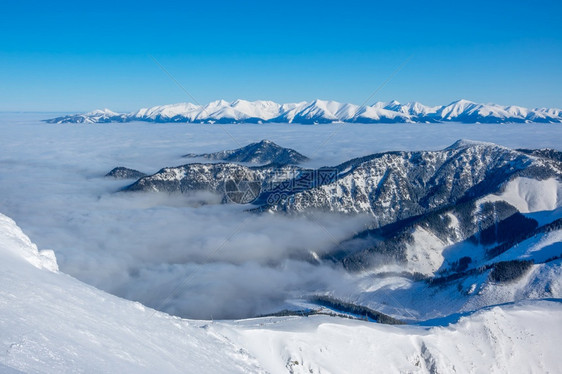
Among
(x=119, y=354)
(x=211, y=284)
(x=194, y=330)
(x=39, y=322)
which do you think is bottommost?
(x=211, y=284)

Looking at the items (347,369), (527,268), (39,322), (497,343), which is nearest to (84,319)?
(39,322)

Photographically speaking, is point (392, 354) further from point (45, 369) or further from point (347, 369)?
point (45, 369)

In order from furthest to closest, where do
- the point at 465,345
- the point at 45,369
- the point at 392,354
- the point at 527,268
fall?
the point at 527,268, the point at 465,345, the point at 392,354, the point at 45,369

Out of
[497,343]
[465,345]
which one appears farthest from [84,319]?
[497,343]

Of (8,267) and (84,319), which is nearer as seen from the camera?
(84,319)

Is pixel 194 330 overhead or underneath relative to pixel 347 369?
overhead

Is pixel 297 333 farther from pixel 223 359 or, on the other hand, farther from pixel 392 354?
pixel 223 359

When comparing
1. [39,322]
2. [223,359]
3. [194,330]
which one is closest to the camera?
[39,322]
